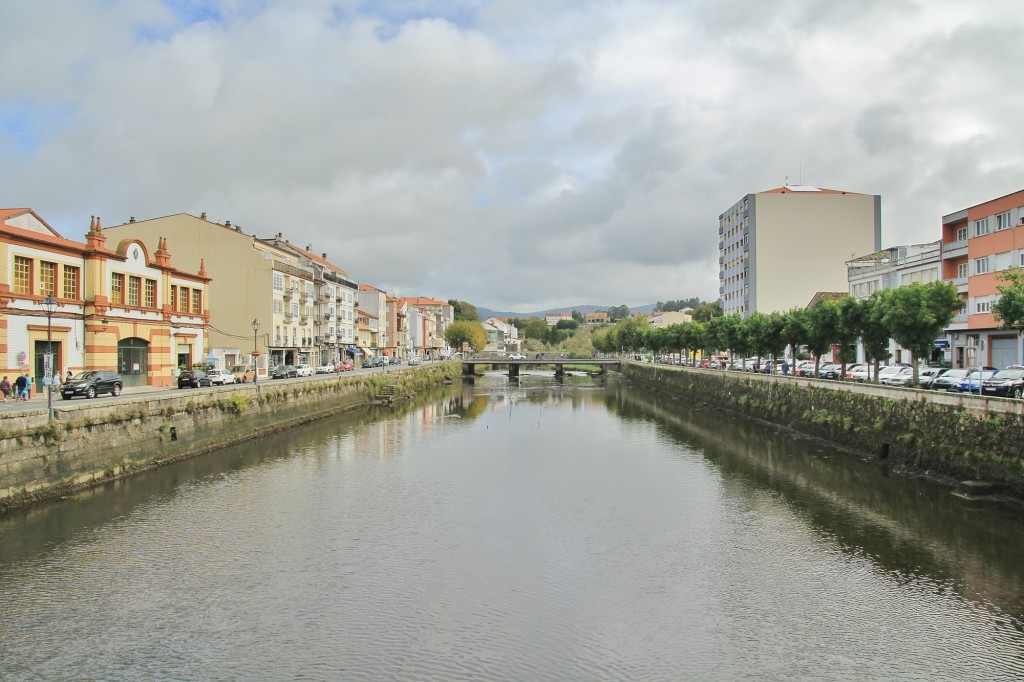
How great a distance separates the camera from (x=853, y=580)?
15.4 meters

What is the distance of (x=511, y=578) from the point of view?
1555 cm

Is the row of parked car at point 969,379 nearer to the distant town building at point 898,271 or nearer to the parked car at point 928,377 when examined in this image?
the parked car at point 928,377

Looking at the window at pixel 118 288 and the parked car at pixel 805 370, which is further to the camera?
the parked car at pixel 805 370

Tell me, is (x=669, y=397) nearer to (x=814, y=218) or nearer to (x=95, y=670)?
(x=814, y=218)

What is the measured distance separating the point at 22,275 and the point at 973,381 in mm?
44973

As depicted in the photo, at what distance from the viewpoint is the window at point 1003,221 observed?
43344 mm

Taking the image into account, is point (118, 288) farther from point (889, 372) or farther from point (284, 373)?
point (889, 372)

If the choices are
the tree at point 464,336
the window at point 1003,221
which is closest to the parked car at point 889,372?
the window at point 1003,221

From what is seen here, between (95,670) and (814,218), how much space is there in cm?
9296

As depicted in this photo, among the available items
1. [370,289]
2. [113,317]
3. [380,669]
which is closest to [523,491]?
[380,669]

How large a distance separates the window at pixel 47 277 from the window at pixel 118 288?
4.02 meters

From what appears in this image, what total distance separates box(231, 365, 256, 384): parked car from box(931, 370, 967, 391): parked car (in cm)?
4246

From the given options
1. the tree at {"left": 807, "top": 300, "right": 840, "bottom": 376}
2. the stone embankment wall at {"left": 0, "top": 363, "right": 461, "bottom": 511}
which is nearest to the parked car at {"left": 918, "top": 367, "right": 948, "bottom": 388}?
the tree at {"left": 807, "top": 300, "right": 840, "bottom": 376}

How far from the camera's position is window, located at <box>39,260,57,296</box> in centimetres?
3434
